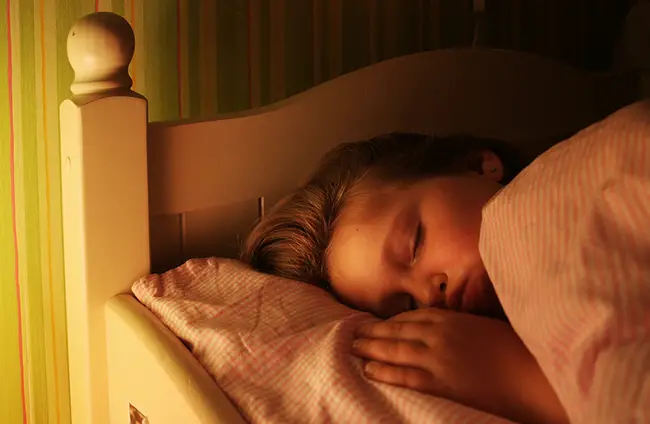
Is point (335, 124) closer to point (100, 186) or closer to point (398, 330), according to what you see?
point (100, 186)

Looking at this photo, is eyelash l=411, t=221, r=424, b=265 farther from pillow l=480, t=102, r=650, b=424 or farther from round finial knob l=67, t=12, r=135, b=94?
round finial knob l=67, t=12, r=135, b=94

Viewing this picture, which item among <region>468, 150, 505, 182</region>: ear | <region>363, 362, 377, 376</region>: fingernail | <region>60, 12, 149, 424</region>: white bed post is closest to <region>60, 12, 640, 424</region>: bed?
<region>60, 12, 149, 424</region>: white bed post

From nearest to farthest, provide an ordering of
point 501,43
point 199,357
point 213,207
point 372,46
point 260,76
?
point 199,357, point 213,207, point 260,76, point 372,46, point 501,43

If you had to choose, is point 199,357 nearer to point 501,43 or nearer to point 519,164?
point 519,164

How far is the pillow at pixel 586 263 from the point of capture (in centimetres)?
42

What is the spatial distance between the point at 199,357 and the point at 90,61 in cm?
38

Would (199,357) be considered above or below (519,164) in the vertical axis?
below

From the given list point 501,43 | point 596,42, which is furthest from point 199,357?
point 596,42

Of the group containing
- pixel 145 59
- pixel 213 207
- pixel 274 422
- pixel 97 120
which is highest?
pixel 145 59

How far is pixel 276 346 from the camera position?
2.25ft

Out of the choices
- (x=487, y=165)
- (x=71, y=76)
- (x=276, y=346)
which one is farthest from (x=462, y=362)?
(x=71, y=76)

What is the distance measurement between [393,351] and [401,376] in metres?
0.04

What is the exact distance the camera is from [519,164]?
1.02 meters

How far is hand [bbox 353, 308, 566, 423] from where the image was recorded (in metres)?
0.54
